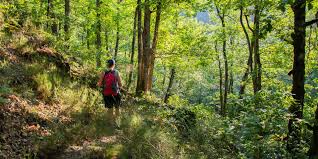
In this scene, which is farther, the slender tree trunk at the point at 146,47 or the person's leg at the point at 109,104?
the slender tree trunk at the point at 146,47

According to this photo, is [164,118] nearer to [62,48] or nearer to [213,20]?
[62,48]

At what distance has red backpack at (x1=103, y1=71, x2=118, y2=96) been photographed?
356 inches

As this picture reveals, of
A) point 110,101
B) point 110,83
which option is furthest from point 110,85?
point 110,101

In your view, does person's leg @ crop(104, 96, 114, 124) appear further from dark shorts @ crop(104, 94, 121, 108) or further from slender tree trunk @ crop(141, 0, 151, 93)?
slender tree trunk @ crop(141, 0, 151, 93)

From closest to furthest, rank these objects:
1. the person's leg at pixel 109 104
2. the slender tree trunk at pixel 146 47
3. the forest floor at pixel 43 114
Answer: the forest floor at pixel 43 114, the person's leg at pixel 109 104, the slender tree trunk at pixel 146 47

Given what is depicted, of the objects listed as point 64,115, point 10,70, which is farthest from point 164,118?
point 10,70

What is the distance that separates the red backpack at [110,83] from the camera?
9.05 metres

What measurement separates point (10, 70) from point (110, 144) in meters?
3.94

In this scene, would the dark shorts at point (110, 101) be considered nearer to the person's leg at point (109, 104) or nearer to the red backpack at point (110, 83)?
the person's leg at point (109, 104)

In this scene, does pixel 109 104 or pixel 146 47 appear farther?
pixel 146 47

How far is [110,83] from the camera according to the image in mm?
9055

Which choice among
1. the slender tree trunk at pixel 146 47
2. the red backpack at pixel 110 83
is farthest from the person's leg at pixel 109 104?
the slender tree trunk at pixel 146 47

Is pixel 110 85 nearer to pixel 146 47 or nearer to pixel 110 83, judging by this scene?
pixel 110 83

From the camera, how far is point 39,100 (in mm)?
8602
